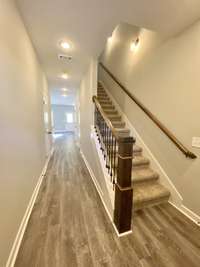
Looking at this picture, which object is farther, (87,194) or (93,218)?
(87,194)

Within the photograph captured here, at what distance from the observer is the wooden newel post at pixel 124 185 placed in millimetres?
1637

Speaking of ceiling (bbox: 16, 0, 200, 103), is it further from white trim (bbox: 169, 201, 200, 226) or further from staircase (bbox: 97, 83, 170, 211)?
white trim (bbox: 169, 201, 200, 226)

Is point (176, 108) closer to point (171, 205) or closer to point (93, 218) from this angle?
point (171, 205)

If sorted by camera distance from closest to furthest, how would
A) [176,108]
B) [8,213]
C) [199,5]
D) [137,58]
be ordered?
[8,213]
[199,5]
[176,108]
[137,58]

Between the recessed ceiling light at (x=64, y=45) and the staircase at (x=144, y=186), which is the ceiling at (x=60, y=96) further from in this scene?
the staircase at (x=144, y=186)

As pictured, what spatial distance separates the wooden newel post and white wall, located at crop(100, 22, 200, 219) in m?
1.00

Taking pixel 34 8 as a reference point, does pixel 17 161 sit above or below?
below

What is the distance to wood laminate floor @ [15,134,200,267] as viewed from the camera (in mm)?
1379

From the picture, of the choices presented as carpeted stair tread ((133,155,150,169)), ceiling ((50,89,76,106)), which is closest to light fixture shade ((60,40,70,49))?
carpeted stair tread ((133,155,150,169))

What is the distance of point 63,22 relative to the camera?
200 centimetres

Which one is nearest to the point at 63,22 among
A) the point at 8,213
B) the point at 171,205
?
the point at 8,213

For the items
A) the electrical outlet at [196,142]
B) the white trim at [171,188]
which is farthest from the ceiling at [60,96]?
the electrical outlet at [196,142]

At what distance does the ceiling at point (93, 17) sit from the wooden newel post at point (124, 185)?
5.08 ft

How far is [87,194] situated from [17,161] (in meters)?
1.47
